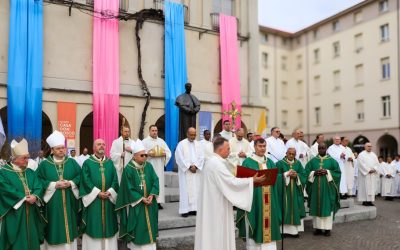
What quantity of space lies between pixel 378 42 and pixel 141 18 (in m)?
21.6

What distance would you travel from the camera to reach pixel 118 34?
19.2 m

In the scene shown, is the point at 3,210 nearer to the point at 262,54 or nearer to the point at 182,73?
the point at 182,73

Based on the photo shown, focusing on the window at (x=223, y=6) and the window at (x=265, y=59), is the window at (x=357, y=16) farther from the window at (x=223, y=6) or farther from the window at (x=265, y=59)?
the window at (x=223, y=6)

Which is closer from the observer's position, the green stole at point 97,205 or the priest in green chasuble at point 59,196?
the priest in green chasuble at point 59,196

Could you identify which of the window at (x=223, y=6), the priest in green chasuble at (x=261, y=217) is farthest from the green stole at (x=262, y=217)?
the window at (x=223, y=6)

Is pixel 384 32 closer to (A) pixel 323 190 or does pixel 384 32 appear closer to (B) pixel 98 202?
(A) pixel 323 190

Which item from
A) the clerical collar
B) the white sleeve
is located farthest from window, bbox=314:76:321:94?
the white sleeve

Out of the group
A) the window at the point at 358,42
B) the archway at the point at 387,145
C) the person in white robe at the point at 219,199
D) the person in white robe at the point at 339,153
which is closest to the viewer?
the person in white robe at the point at 219,199

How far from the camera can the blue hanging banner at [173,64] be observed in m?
19.7

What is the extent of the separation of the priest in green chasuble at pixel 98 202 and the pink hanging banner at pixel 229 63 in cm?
1555

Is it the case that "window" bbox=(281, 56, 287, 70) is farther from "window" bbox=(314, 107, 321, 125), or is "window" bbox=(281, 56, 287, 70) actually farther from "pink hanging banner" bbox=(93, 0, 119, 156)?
"pink hanging banner" bbox=(93, 0, 119, 156)

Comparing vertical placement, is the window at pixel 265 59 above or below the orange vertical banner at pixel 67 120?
above

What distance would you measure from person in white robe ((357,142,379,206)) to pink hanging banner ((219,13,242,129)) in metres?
8.45

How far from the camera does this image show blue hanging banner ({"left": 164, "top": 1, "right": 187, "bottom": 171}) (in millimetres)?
19703
